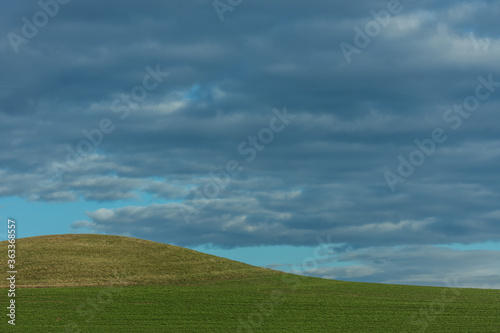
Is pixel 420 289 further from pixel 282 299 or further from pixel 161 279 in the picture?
pixel 161 279

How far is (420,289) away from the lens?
6838 cm

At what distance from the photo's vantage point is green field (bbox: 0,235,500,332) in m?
45.4

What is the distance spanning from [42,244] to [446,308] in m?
56.8

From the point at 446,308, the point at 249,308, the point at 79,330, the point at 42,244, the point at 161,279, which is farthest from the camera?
the point at 42,244

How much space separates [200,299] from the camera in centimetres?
5400

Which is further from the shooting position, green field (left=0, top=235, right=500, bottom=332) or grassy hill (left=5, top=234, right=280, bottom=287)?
grassy hill (left=5, top=234, right=280, bottom=287)

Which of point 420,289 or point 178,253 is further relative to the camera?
point 178,253

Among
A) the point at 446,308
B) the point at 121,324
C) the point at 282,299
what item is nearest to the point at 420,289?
the point at 446,308

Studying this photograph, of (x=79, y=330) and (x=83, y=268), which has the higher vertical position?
(x=83, y=268)

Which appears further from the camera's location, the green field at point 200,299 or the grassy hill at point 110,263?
the grassy hill at point 110,263

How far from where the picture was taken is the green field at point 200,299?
1789 inches

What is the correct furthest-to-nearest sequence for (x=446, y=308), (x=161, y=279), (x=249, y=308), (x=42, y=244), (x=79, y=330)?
(x=42, y=244) < (x=161, y=279) < (x=446, y=308) < (x=249, y=308) < (x=79, y=330)

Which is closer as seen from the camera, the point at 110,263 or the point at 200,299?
the point at 200,299

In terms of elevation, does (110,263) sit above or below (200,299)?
above
